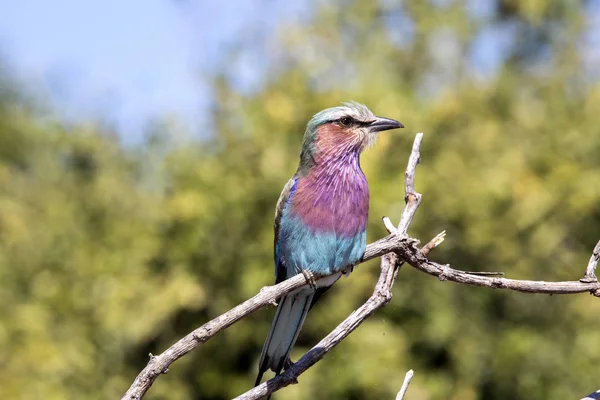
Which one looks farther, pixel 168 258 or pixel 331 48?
pixel 331 48

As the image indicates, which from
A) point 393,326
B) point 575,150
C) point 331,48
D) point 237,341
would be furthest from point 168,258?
point 331,48

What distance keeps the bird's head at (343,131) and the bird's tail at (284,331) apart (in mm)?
772

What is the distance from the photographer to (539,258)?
729 cm

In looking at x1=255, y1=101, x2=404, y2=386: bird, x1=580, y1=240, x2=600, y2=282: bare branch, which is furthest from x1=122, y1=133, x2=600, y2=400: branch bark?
x1=255, y1=101, x2=404, y2=386: bird

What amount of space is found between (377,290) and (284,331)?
683 mm

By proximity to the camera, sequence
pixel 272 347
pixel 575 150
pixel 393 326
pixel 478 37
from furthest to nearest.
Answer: pixel 478 37, pixel 575 150, pixel 393 326, pixel 272 347

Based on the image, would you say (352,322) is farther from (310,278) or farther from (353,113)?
(353,113)

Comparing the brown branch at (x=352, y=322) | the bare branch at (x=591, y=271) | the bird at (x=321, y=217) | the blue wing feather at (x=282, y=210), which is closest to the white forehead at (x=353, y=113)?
the bird at (x=321, y=217)

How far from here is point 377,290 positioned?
138 inches

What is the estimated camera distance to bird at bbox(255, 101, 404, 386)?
3949 millimetres

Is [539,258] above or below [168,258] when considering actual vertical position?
below

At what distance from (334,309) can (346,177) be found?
2.47 meters

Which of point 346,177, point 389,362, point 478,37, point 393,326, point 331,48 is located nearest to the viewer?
point 346,177

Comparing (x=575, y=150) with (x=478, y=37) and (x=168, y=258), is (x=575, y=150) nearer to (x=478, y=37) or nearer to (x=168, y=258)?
(x=168, y=258)
